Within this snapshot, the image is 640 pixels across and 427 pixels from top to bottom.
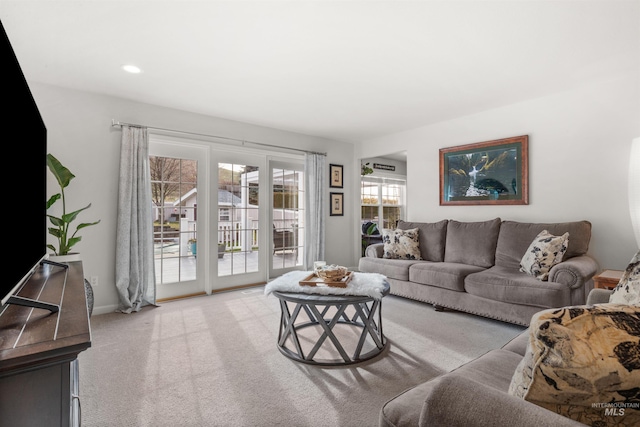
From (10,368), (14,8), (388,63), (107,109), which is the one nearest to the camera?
(10,368)

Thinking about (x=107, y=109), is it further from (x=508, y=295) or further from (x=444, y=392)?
(x=508, y=295)

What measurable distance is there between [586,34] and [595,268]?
1964mm

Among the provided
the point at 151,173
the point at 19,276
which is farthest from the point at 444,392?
the point at 151,173

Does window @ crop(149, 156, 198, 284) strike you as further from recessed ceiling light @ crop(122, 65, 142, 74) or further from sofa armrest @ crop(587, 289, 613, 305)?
sofa armrest @ crop(587, 289, 613, 305)

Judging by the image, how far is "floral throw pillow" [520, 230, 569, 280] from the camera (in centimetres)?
296

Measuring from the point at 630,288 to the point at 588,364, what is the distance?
0.88 meters

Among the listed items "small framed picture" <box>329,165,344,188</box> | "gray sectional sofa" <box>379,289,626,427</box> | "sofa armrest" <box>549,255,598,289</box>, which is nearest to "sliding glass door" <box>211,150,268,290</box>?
"small framed picture" <box>329,165,344,188</box>

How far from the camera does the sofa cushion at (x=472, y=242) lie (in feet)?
12.2

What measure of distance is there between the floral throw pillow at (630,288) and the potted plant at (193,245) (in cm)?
402

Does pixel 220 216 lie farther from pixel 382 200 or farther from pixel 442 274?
pixel 382 200

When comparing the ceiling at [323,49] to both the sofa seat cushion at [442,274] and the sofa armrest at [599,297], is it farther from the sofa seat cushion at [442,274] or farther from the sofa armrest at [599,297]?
the sofa seat cushion at [442,274]

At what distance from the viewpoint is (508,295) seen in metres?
2.97

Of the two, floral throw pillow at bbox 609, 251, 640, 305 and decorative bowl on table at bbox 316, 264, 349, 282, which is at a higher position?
floral throw pillow at bbox 609, 251, 640, 305

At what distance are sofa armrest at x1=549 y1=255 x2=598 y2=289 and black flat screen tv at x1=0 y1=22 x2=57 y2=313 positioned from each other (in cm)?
340
